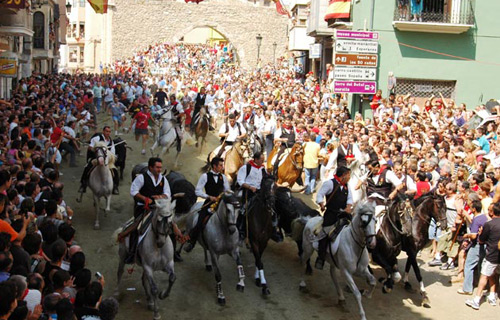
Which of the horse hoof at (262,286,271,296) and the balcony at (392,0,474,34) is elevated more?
the balcony at (392,0,474,34)

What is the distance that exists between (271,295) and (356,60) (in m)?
14.1

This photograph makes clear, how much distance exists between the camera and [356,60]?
23391 mm

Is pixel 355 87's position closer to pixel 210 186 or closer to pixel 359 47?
pixel 359 47

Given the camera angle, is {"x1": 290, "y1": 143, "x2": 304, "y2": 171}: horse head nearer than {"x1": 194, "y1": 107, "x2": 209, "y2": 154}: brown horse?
Yes

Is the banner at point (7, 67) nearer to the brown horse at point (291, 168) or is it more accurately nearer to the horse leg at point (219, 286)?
the brown horse at point (291, 168)

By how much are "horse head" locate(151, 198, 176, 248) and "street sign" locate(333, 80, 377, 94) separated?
1480 centimetres

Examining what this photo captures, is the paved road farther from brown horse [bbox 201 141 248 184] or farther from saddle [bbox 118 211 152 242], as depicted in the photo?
brown horse [bbox 201 141 248 184]

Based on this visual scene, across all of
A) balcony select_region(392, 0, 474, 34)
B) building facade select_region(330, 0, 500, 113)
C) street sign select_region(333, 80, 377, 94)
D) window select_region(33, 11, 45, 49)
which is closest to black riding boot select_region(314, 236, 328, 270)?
street sign select_region(333, 80, 377, 94)

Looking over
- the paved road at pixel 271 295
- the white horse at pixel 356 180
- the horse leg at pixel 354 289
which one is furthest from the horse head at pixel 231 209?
the white horse at pixel 356 180

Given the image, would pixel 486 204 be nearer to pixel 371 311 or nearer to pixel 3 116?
pixel 371 311

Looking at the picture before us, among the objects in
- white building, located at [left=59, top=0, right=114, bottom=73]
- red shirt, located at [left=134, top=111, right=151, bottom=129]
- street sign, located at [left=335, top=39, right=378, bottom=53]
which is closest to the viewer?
red shirt, located at [left=134, top=111, right=151, bottom=129]

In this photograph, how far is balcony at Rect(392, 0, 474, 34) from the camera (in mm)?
23250

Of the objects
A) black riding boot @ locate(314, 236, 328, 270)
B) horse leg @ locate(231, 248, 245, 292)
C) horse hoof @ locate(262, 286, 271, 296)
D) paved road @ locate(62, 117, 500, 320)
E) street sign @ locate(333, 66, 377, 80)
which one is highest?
street sign @ locate(333, 66, 377, 80)

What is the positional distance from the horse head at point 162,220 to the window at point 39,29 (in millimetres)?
36445
